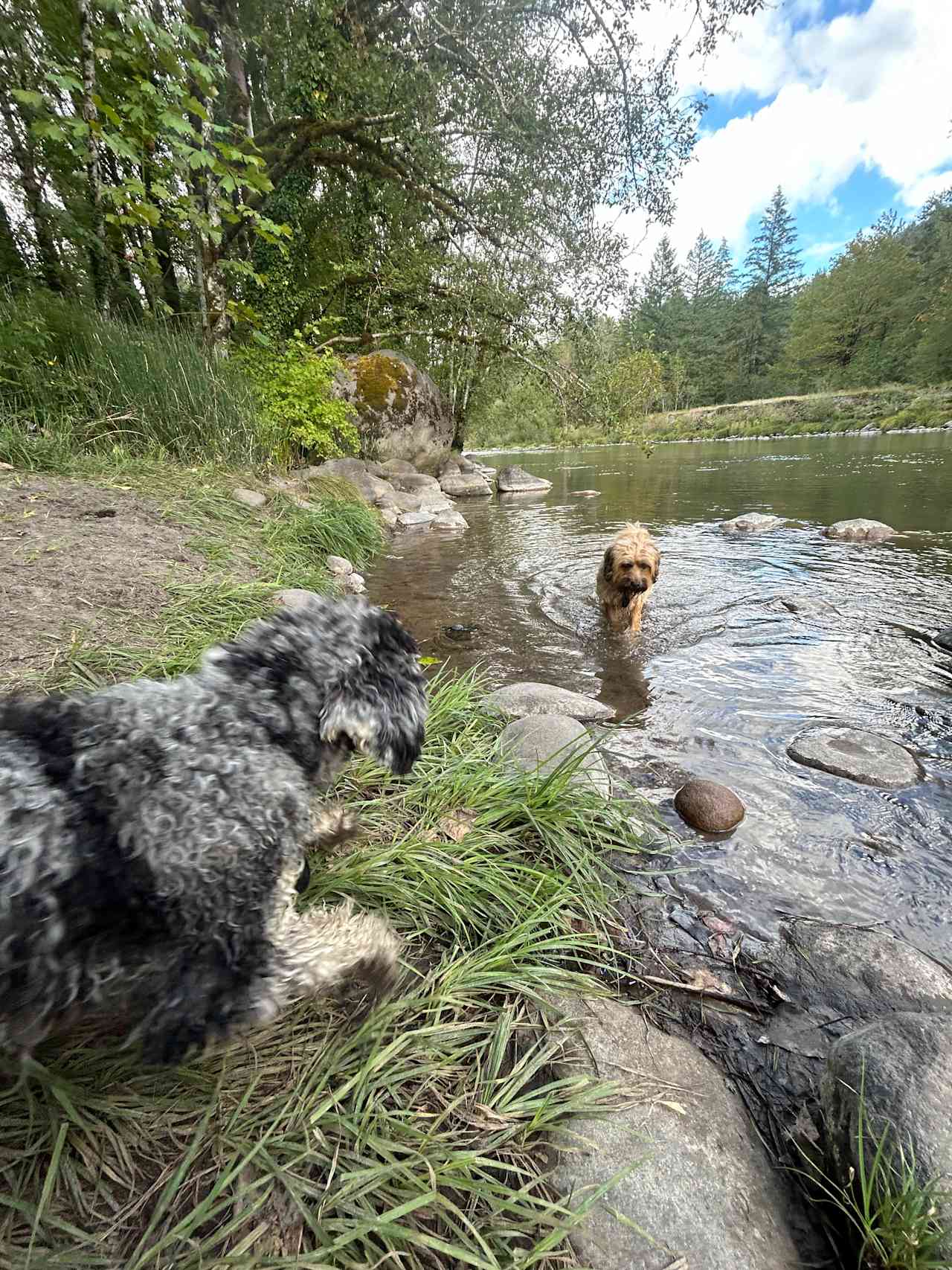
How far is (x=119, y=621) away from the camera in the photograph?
12.0ft

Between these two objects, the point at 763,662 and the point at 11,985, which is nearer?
the point at 11,985

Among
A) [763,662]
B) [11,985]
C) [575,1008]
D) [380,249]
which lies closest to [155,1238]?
[11,985]

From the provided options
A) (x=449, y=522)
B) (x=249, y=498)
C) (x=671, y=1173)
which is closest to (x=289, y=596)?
(x=249, y=498)

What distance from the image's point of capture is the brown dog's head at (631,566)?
6328 millimetres

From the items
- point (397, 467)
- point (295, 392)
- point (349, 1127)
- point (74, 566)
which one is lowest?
point (349, 1127)

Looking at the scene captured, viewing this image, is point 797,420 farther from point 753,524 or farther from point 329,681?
point 329,681

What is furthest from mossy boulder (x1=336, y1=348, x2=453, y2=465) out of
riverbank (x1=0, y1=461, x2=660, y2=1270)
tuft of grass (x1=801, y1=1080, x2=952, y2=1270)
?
tuft of grass (x1=801, y1=1080, x2=952, y2=1270)

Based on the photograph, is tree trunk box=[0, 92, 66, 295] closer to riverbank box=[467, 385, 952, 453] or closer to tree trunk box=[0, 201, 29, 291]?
tree trunk box=[0, 201, 29, 291]

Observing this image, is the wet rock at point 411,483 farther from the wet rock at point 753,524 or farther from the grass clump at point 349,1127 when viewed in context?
the grass clump at point 349,1127

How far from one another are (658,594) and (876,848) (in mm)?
5368

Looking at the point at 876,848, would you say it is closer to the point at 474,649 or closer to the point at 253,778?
the point at 253,778

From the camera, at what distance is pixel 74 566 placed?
4.12m

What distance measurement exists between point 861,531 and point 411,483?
11.4 m

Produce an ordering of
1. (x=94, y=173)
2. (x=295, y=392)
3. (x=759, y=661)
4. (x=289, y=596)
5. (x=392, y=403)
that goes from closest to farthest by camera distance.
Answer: (x=289, y=596)
(x=759, y=661)
(x=94, y=173)
(x=295, y=392)
(x=392, y=403)
